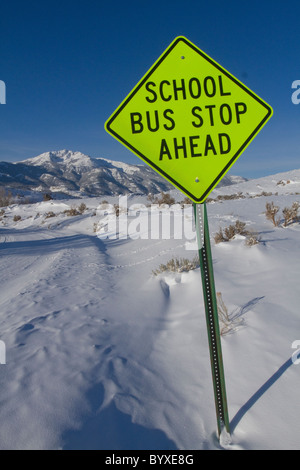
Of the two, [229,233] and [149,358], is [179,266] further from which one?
[149,358]

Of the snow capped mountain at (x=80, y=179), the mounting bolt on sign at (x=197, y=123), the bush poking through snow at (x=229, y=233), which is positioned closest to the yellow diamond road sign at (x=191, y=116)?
the mounting bolt on sign at (x=197, y=123)

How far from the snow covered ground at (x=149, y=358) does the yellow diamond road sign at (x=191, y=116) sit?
1.58m

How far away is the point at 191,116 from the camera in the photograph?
163 cm

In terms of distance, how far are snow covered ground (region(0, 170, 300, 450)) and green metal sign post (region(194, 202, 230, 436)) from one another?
209 millimetres

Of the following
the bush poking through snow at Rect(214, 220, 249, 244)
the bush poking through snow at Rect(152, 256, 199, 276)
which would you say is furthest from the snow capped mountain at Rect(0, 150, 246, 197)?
the bush poking through snow at Rect(152, 256, 199, 276)

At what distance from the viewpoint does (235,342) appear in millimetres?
2531

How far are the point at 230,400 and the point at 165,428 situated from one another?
0.55 meters

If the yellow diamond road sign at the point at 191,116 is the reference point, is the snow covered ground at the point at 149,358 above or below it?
below

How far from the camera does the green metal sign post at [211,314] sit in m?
1.62

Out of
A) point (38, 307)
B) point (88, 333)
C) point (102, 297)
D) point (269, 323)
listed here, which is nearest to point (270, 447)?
point (269, 323)

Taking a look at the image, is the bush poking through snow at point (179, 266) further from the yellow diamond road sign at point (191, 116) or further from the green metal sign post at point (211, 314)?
the yellow diamond road sign at point (191, 116)

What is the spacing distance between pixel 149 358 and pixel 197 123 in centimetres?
217

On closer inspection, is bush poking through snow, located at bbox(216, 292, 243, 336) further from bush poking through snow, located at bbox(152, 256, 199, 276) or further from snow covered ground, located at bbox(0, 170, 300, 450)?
bush poking through snow, located at bbox(152, 256, 199, 276)

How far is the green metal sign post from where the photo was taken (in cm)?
162
